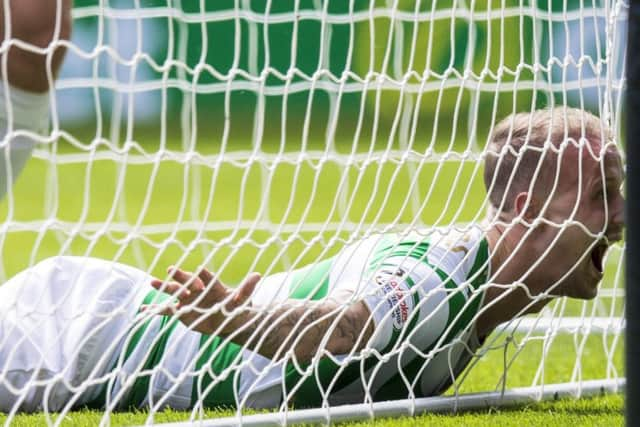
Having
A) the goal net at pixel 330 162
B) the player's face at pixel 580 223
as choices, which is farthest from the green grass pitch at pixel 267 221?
the player's face at pixel 580 223

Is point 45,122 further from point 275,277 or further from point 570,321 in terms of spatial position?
point 570,321

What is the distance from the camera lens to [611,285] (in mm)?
5027

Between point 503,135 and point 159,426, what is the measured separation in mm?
947

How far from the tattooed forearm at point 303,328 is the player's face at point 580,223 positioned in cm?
45

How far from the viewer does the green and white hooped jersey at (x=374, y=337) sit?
2.51m

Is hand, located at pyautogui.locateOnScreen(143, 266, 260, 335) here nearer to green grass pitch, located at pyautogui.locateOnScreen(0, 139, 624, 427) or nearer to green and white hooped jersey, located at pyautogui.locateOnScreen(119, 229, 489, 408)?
green grass pitch, located at pyautogui.locateOnScreen(0, 139, 624, 427)

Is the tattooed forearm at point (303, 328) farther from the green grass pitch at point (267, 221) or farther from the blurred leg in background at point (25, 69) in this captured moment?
the blurred leg in background at point (25, 69)

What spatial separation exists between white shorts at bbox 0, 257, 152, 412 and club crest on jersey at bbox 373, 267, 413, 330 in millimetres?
475

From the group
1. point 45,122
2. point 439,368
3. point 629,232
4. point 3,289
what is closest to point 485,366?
point 439,368

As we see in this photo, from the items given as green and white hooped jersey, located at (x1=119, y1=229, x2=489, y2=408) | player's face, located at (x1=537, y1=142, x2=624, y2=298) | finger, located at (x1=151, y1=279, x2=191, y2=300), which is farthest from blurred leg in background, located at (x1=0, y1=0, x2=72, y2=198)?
player's face, located at (x1=537, y1=142, x2=624, y2=298)

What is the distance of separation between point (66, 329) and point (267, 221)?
18.2 inches

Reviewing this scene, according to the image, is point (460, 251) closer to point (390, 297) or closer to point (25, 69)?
point (390, 297)

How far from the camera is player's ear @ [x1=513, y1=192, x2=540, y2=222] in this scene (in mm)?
2629

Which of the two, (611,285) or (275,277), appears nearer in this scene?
(275,277)
